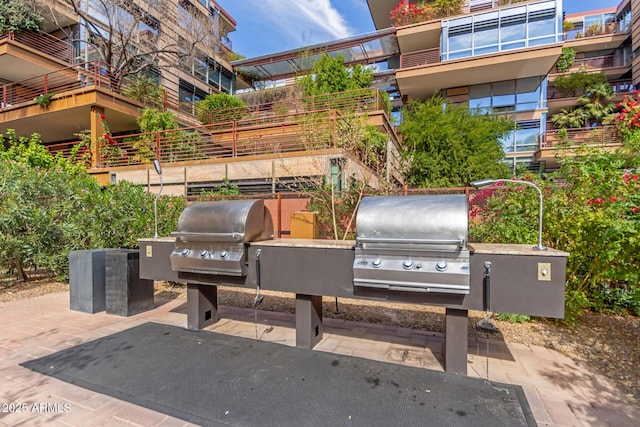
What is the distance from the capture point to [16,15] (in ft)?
45.2

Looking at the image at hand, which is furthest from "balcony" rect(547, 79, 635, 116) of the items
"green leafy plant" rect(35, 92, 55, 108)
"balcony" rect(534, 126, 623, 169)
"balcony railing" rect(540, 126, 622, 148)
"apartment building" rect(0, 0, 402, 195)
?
"green leafy plant" rect(35, 92, 55, 108)

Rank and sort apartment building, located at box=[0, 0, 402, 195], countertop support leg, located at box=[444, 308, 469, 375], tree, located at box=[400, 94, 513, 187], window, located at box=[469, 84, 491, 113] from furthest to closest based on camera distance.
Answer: window, located at box=[469, 84, 491, 113] < tree, located at box=[400, 94, 513, 187] < apartment building, located at box=[0, 0, 402, 195] < countertop support leg, located at box=[444, 308, 469, 375]

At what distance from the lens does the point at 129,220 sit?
6578 mm

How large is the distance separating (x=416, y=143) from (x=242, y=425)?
497 inches

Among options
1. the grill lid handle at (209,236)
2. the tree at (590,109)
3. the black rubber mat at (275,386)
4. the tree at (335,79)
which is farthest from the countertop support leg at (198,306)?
the tree at (590,109)

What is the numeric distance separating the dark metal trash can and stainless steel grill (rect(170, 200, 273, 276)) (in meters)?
1.43

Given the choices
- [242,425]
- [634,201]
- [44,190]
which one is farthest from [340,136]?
[242,425]

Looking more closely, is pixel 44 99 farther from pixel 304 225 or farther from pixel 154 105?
pixel 304 225

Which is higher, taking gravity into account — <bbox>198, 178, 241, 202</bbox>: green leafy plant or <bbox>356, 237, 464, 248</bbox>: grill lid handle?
<bbox>198, 178, 241, 202</bbox>: green leafy plant

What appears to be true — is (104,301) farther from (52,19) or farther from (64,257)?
(52,19)

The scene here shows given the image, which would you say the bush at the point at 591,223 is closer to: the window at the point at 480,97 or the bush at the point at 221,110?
the bush at the point at 221,110

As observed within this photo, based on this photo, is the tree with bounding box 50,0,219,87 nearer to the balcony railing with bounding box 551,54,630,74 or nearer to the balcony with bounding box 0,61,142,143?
the balcony with bounding box 0,61,142,143

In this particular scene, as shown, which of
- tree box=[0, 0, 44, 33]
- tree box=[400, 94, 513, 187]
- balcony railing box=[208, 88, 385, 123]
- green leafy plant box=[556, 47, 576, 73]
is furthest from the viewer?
green leafy plant box=[556, 47, 576, 73]

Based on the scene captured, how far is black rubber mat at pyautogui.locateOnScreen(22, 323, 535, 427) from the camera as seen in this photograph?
236 cm
